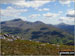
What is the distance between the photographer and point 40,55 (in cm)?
6194

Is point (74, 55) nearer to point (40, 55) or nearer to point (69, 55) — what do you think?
point (69, 55)

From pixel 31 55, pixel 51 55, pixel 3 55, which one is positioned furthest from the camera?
pixel 51 55

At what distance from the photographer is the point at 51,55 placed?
64.7 metres

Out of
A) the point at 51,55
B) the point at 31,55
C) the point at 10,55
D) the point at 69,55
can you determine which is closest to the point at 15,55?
the point at 10,55

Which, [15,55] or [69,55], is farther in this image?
[69,55]

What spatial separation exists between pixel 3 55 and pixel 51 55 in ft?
77.9

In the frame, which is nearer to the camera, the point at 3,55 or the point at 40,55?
the point at 3,55

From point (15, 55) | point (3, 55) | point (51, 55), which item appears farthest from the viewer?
point (51, 55)

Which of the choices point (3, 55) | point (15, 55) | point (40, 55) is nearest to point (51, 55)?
point (40, 55)

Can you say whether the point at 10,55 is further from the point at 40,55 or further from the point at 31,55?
the point at 40,55

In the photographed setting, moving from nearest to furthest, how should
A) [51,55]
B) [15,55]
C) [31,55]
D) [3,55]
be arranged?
[3,55] → [15,55] → [31,55] → [51,55]

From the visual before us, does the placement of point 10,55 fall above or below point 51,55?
above

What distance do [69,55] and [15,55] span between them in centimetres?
2413

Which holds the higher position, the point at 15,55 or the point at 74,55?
the point at 15,55
